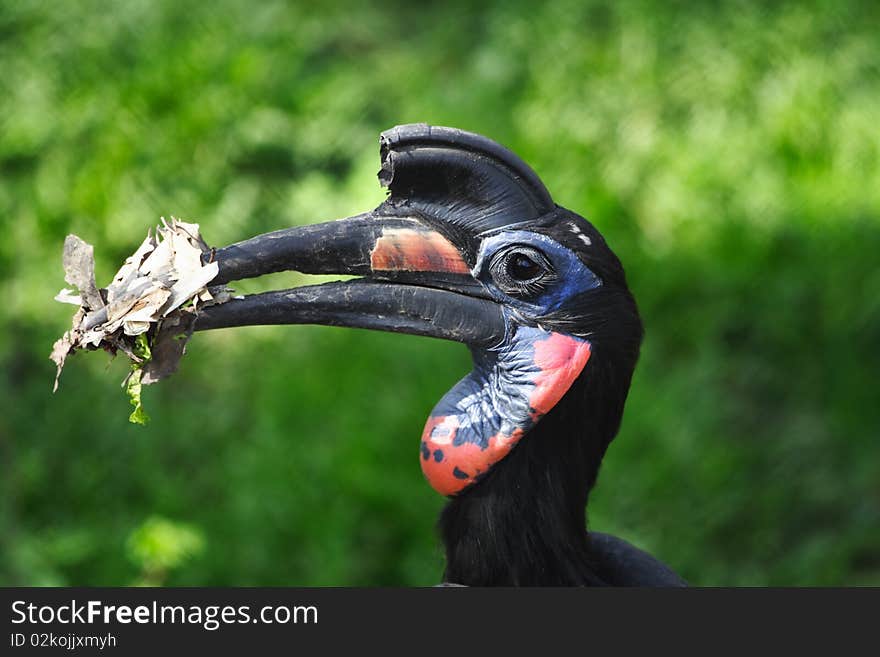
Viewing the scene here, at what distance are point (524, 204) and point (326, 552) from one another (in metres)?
1.57

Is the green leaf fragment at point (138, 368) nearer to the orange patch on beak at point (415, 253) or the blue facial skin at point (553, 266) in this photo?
the orange patch on beak at point (415, 253)

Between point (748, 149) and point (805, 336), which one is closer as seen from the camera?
point (805, 336)

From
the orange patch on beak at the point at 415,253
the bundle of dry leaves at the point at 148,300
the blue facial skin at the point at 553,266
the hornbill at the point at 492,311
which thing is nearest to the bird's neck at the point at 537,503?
the hornbill at the point at 492,311

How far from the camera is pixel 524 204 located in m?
1.89

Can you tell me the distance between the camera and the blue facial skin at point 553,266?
185 centimetres

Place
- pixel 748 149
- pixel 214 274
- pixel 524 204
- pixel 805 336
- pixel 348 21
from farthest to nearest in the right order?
pixel 348 21 < pixel 748 149 < pixel 805 336 < pixel 524 204 < pixel 214 274

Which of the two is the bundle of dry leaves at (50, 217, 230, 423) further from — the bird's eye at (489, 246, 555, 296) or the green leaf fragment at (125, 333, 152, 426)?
the bird's eye at (489, 246, 555, 296)


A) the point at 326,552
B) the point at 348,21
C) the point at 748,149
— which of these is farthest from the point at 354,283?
the point at 348,21

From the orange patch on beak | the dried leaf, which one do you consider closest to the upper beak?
the orange patch on beak

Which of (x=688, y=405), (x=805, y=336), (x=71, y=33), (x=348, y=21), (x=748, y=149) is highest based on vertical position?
(x=348, y=21)

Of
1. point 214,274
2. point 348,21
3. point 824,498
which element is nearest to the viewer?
point 214,274

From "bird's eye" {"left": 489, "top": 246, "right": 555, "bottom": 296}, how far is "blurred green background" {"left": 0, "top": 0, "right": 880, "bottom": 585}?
1.24 m

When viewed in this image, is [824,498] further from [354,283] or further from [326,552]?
[354,283]

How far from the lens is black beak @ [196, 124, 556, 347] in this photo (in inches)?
72.6
